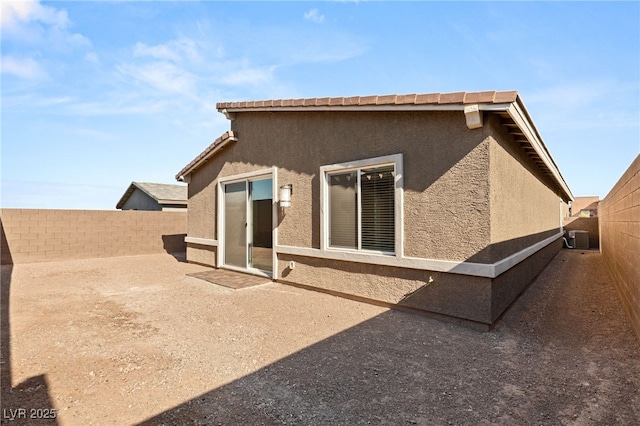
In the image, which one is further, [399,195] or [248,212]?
[248,212]

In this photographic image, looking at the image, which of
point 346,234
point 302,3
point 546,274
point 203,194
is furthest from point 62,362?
point 546,274

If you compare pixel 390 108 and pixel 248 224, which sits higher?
pixel 390 108

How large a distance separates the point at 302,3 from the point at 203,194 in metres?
6.33

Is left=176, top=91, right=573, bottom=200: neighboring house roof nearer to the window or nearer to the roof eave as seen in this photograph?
the roof eave

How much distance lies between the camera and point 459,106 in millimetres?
4660

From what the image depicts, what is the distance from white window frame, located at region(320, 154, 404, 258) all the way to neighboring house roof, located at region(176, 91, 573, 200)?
3.04 ft

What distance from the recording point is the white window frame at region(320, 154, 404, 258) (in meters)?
5.45

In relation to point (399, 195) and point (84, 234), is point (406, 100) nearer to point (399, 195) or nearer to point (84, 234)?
point (399, 195)

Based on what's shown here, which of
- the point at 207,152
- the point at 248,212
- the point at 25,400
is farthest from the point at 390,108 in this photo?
the point at 207,152

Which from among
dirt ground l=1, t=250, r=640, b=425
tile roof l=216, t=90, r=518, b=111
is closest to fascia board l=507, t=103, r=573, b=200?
tile roof l=216, t=90, r=518, b=111

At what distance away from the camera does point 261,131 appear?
27.0ft

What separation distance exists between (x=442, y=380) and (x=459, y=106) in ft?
12.2

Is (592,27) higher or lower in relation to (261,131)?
higher

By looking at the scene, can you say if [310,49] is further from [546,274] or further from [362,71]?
[546,274]
